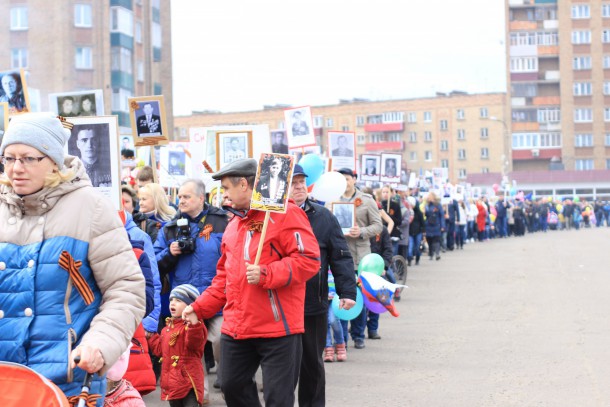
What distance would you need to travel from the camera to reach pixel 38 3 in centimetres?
5697

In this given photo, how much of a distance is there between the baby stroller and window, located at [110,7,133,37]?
2313 inches

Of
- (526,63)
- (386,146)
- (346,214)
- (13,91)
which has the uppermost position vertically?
(526,63)

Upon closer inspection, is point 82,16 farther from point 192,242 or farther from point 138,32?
point 192,242

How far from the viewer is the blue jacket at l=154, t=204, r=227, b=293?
28.1ft

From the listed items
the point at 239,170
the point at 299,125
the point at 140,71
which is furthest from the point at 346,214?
the point at 140,71

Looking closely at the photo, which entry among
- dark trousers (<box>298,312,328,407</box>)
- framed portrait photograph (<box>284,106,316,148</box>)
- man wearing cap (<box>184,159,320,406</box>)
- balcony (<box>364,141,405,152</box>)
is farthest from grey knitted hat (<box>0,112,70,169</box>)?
balcony (<box>364,141,405,152</box>)

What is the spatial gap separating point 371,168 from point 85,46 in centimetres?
4024

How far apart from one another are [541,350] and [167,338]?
202 inches

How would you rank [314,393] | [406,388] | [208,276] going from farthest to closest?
1. [406,388]
2. [208,276]
3. [314,393]

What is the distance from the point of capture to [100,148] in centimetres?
716

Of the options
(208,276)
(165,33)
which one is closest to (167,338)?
(208,276)

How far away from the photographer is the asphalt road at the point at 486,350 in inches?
354

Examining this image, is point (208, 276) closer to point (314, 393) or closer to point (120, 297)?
point (314, 393)

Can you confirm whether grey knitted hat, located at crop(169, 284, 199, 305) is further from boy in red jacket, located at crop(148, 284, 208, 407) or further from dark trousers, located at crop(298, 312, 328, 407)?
dark trousers, located at crop(298, 312, 328, 407)
